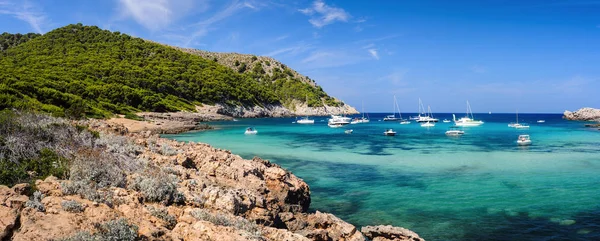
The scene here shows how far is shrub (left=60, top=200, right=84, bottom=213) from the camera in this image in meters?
6.82

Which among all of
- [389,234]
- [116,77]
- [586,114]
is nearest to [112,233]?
[389,234]

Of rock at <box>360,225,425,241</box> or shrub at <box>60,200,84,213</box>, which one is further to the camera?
rock at <box>360,225,425,241</box>

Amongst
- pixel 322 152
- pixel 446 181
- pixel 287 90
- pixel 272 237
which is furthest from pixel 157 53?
pixel 272 237

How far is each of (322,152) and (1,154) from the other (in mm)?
27656

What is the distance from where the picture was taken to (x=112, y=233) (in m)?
5.98

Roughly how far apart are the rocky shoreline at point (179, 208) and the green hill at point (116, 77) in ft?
108

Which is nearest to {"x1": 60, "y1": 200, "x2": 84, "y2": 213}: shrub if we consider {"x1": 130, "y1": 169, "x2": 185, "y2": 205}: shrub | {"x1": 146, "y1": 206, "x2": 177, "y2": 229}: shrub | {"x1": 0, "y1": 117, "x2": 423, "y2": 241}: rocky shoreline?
{"x1": 0, "y1": 117, "x2": 423, "y2": 241}: rocky shoreline

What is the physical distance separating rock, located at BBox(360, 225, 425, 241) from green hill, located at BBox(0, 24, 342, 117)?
121 feet

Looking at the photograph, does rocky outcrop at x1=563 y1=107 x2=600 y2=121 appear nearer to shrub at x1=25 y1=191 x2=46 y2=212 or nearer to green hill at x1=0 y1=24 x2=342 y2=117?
green hill at x1=0 y1=24 x2=342 y2=117

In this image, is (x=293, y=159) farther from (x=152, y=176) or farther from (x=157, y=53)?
(x=157, y=53)

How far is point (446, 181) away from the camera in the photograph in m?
21.1

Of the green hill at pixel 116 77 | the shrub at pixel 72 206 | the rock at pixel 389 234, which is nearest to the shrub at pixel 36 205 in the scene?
the shrub at pixel 72 206

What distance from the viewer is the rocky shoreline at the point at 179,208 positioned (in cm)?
629

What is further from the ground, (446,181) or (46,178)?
(46,178)
